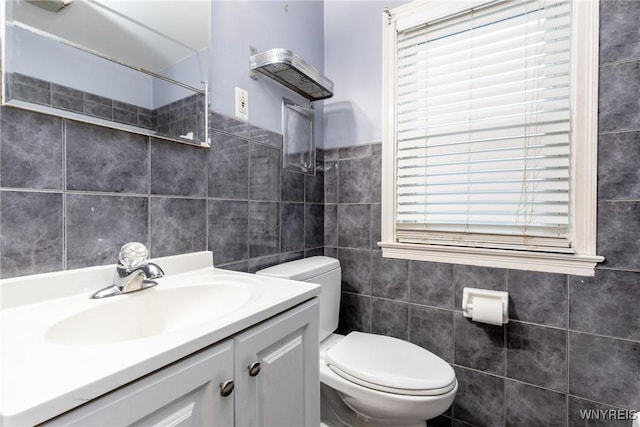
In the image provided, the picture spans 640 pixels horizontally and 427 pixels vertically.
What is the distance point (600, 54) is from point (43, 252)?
1.91 m

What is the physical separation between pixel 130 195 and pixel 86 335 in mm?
389

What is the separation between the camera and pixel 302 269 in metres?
1.28

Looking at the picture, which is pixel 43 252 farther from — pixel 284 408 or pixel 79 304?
pixel 284 408

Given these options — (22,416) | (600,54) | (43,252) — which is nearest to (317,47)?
(600,54)

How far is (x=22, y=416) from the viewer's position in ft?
1.05

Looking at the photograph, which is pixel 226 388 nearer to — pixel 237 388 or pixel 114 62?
pixel 237 388

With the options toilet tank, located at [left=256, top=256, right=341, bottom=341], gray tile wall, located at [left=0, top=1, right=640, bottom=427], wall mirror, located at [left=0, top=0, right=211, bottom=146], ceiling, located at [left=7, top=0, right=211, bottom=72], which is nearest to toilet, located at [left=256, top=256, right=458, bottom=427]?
toilet tank, located at [left=256, top=256, right=341, bottom=341]

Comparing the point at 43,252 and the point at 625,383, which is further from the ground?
the point at 43,252

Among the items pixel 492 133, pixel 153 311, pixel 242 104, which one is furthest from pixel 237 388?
pixel 492 133

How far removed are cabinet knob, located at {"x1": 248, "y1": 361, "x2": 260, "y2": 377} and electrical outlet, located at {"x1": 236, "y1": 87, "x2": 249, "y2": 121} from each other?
3.03 feet

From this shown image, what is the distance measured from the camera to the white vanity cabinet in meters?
0.43

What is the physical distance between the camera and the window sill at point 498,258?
116 centimetres

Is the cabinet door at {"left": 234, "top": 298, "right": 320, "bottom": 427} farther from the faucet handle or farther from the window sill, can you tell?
the window sill

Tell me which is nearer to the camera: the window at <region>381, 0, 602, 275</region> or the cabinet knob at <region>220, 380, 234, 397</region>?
the cabinet knob at <region>220, 380, 234, 397</region>
